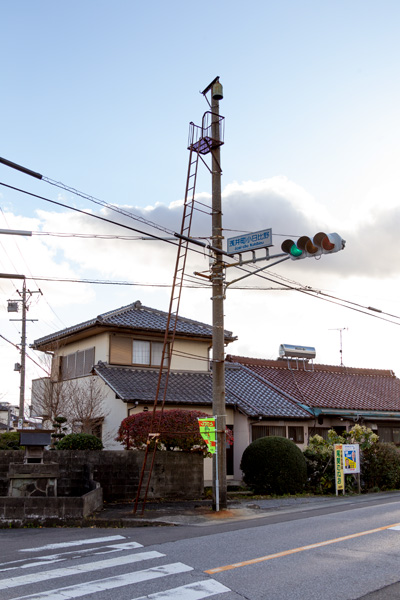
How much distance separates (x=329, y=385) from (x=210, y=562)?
25.1 metres

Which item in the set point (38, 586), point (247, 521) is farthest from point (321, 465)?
point (38, 586)

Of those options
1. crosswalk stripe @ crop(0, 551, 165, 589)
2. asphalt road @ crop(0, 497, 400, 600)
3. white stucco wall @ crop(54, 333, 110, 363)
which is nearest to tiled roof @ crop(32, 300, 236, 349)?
white stucco wall @ crop(54, 333, 110, 363)

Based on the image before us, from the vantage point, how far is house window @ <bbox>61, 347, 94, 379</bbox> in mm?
25934

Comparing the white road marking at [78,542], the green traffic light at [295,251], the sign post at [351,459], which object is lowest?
the white road marking at [78,542]

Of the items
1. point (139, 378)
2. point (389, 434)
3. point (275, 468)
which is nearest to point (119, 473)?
point (275, 468)

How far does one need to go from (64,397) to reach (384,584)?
2077 cm

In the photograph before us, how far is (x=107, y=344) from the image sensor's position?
2483 cm

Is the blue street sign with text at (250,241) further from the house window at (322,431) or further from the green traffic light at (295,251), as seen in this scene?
the house window at (322,431)

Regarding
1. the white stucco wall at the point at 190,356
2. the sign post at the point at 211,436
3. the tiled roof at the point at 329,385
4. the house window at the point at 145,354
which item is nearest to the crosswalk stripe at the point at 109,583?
the sign post at the point at 211,436

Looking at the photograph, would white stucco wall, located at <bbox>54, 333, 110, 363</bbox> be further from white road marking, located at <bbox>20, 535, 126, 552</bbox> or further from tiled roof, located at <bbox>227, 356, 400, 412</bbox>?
white road marking, located at <bbox>20, 535, 126, 552</bbox>

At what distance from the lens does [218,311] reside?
15.8m

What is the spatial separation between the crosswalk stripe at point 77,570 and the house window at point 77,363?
16902mm

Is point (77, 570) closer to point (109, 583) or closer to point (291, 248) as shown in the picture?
point (109, 583)

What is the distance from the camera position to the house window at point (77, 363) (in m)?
25.9
